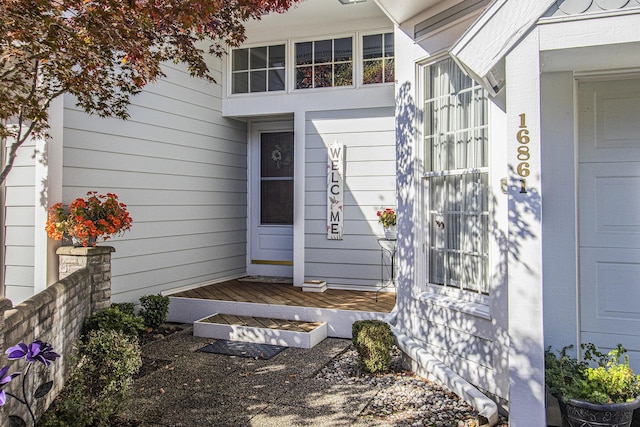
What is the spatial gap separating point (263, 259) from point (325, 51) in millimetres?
3569

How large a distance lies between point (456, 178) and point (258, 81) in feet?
15.1

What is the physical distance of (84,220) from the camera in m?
4.88

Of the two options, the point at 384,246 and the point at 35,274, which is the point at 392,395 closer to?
the point at 384,246

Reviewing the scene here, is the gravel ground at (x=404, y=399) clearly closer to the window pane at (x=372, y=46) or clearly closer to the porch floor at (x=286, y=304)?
the porch floor at (x=286, y=304)

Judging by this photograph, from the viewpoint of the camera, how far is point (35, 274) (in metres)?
5.02

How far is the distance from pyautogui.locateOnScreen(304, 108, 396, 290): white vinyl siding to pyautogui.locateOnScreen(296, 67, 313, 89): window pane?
516 mm

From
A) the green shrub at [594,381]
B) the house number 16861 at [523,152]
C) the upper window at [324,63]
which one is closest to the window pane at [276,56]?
the upper window at [324,63]

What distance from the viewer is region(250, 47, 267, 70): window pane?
25.5 ft

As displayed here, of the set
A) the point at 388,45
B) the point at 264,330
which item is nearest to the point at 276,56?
the point at 388,45

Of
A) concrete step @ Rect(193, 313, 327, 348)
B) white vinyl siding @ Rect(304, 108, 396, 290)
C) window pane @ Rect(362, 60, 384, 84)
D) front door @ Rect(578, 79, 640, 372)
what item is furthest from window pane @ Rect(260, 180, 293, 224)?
front door @ Rect(578, 79, 640, 372)

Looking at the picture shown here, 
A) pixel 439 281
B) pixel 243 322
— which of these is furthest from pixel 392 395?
pixel 243 322

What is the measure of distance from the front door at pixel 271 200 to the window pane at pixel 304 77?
0.79m

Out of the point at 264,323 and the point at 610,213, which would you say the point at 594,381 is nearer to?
the point at 610,213

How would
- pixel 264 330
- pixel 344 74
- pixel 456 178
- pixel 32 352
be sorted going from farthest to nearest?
pixel 344 74 → pixel 264 330 → pixel 456 178 → pixel 32 352
